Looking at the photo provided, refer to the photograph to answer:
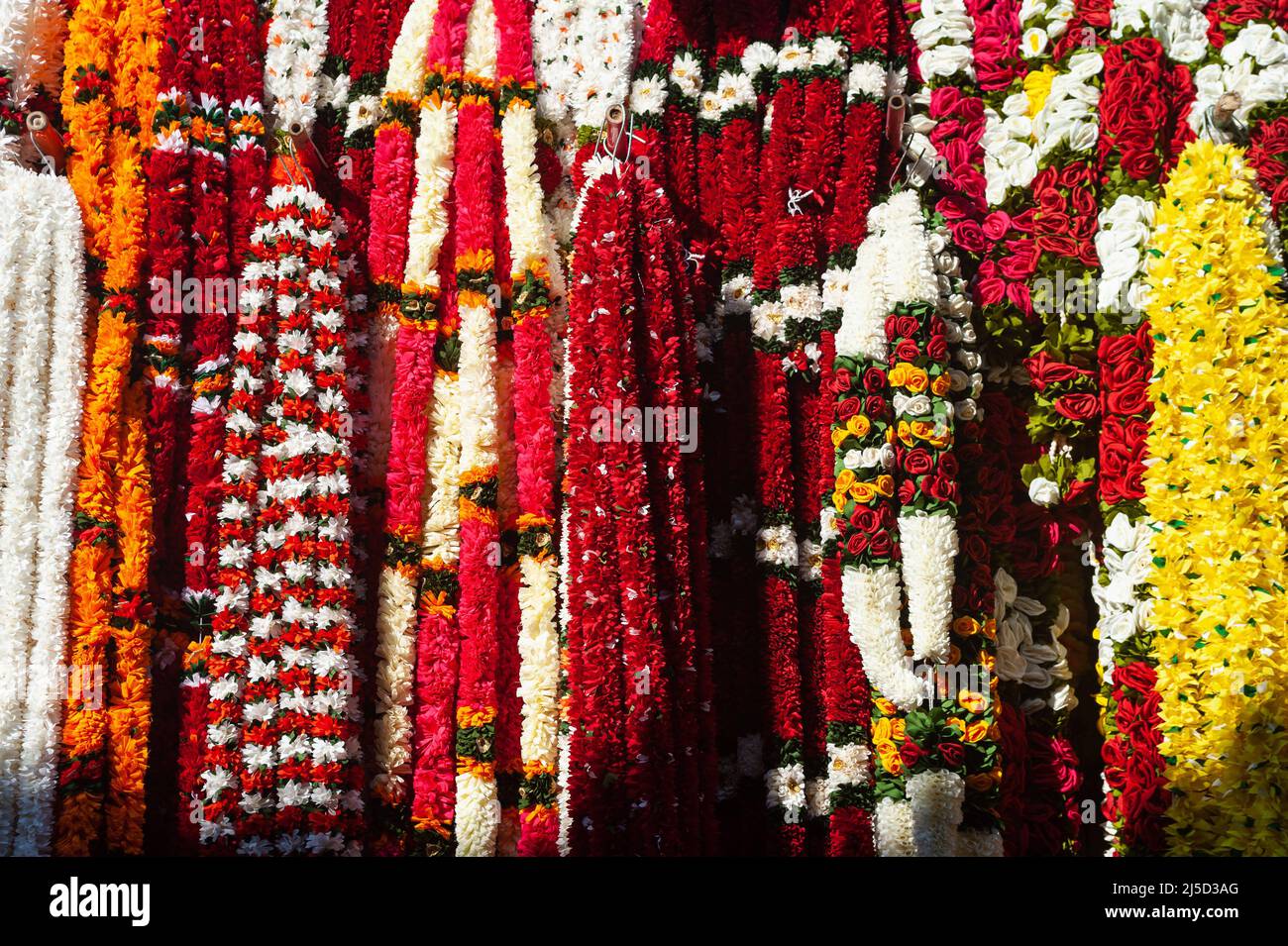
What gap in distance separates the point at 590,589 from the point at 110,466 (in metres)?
0.75

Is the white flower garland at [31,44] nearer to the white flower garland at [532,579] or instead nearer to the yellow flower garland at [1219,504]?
the white flower garland at [532,579]

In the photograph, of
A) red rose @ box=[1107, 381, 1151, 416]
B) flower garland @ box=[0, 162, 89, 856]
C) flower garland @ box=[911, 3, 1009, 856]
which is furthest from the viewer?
red rose @ box=[1107, 381, 1151, 416]

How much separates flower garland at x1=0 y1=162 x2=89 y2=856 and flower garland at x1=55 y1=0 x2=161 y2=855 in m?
0.02

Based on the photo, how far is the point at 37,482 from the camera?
62.2 inches

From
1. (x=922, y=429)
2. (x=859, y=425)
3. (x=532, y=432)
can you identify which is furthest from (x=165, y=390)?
(x=922, y=429)

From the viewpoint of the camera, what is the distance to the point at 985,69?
1891mm

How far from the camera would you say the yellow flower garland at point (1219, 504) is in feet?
5.60

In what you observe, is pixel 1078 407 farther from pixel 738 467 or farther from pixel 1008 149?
pixel 738 467

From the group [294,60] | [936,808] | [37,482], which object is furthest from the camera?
[294,60]

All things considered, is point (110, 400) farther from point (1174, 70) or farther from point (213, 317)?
point (1174, 70)

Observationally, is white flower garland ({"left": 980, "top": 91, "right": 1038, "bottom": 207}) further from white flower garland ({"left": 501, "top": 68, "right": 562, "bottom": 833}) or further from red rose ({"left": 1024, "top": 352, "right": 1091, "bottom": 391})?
white flower garland ({"left": 501, "top": 68, "right": 562, "bottom": 833})

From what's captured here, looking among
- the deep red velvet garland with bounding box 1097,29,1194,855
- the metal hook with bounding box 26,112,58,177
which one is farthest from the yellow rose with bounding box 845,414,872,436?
the metal hook with bounding box 26,112,58,177

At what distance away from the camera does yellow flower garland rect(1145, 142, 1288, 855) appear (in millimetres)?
1706

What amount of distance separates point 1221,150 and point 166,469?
1.81 m
